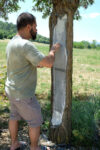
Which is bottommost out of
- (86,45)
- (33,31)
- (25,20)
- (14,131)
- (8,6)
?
(14,131)

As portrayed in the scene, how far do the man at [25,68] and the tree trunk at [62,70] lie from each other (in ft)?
1.48

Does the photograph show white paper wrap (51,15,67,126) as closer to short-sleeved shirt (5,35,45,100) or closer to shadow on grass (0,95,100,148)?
shadow on grass (0,95,100,148)

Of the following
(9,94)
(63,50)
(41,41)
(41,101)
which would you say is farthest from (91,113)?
(41,41)

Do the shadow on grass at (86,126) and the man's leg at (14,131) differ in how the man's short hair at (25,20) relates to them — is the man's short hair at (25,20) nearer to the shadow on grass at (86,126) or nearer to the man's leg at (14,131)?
the man's leg at (14,131)

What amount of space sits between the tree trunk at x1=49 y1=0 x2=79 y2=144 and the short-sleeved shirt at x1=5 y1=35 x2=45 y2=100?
56cm

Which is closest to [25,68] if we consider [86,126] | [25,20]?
[25,20]

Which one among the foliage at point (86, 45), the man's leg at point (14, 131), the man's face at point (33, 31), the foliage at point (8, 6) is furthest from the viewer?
the foliage at point (86, 45)

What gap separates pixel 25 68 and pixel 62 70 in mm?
684

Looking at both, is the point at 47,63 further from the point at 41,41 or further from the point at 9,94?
the point at 41,41

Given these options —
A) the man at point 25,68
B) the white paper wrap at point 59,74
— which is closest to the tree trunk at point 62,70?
the white paper wrap at point 59,74

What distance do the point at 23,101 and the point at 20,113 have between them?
0.23 m

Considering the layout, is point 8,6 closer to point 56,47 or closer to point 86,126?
point 56,47

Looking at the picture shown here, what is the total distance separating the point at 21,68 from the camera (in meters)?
2.95

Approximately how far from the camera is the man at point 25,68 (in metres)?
2.82
